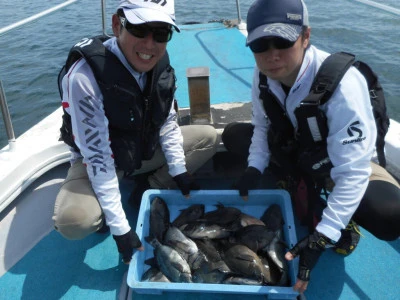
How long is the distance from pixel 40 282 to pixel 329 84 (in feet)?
8.28

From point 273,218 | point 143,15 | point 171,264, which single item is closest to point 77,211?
point 171,264

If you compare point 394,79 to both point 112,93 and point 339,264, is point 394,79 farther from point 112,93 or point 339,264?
point 112,93

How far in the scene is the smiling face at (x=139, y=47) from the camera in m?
2.16

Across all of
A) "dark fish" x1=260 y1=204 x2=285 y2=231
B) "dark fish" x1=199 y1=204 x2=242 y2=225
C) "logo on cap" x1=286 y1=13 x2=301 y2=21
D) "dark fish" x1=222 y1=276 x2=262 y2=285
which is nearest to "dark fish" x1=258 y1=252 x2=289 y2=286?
"dark fish" x1=222 y1=276 x2=262 y2=285

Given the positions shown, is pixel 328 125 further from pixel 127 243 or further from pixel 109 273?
pixel 109 273

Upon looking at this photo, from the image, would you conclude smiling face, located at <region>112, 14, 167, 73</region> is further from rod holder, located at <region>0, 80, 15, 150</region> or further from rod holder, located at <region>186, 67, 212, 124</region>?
rod holder, located at <region>0, 80, 15, 150</region>

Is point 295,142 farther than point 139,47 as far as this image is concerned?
Yes

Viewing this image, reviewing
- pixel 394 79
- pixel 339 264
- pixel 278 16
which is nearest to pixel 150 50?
pixel 278 16

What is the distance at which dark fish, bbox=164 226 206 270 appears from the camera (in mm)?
2477

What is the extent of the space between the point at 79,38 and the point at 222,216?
1025 centimetres

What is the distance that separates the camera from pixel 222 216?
2816 millimetres

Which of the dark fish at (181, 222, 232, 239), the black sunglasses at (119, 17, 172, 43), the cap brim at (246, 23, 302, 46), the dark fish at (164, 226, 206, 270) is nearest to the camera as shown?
the cap brim at (246, 23, 302, 46)

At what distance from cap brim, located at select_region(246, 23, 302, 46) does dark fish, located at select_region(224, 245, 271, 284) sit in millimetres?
1497

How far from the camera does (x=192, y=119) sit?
345 cm
